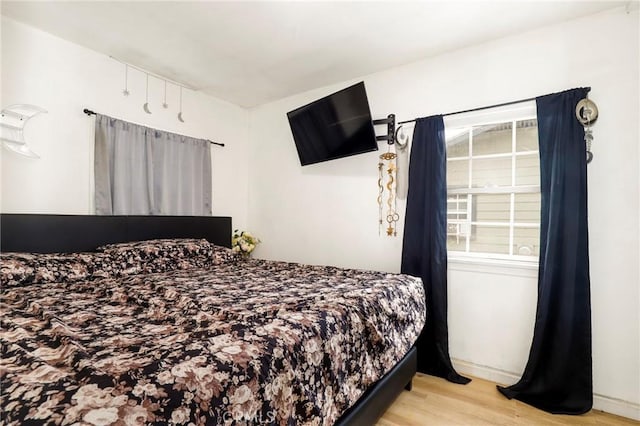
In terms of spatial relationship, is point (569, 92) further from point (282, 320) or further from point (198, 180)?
point (198, 180)

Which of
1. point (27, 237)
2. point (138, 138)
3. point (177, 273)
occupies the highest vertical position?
point (138, 138)

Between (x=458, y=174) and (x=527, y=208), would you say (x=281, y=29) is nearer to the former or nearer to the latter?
(x=458, y=174)

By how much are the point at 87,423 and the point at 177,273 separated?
1756 millimetres

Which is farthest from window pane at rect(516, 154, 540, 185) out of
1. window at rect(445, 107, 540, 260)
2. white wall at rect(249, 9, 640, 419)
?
white wall at rect(249, 9, 640, 419)

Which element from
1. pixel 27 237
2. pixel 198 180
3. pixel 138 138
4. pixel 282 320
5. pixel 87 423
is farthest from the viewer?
pixel 198 180

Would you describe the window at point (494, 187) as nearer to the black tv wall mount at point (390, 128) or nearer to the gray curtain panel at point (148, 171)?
the black tv wall mount at point (390, 128)

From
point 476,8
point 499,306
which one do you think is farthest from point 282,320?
point 476,8

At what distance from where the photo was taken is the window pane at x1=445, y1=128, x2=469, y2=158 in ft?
8.58

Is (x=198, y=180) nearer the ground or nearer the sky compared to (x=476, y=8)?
nearer the ground

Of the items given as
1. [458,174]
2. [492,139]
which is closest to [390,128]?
[458,174]

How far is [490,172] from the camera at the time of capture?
251 centimetres

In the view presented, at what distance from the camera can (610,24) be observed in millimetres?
1991

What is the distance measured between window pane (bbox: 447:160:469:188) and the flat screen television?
664 mm

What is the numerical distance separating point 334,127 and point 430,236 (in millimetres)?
1284
